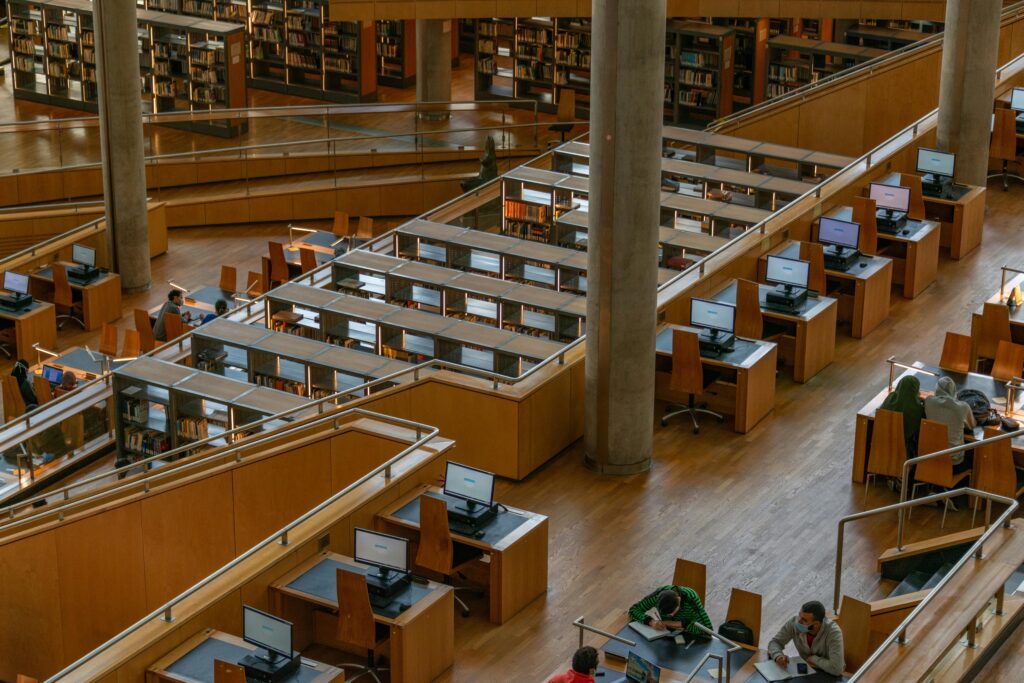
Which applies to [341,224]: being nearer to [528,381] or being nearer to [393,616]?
[528,381]

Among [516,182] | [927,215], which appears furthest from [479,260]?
[927,215]

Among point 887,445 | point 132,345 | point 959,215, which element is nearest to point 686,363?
point 887,445

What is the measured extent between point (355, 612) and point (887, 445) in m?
4.17

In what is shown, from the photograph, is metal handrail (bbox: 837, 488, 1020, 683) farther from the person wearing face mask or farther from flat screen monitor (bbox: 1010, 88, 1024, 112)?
flat screen monitor (bbox: 1010, 88, 1024, 112)

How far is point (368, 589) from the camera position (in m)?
9.62

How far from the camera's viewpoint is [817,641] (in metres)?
8.67

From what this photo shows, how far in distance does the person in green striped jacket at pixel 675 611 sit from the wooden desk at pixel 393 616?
124 cm

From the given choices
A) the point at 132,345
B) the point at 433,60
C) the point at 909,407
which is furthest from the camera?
the point at 433,60

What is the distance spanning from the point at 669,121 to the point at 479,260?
8.84 meters

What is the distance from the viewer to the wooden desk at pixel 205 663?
8898 millimetres

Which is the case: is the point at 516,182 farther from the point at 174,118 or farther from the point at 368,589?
the point at 368,589

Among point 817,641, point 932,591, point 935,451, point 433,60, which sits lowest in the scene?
point 817,641

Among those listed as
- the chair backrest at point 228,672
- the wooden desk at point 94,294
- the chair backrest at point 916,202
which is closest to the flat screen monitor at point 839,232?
the chair backrest at point 916,202

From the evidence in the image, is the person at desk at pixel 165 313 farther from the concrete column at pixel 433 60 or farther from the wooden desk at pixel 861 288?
the concrete column at pixel 433 60
